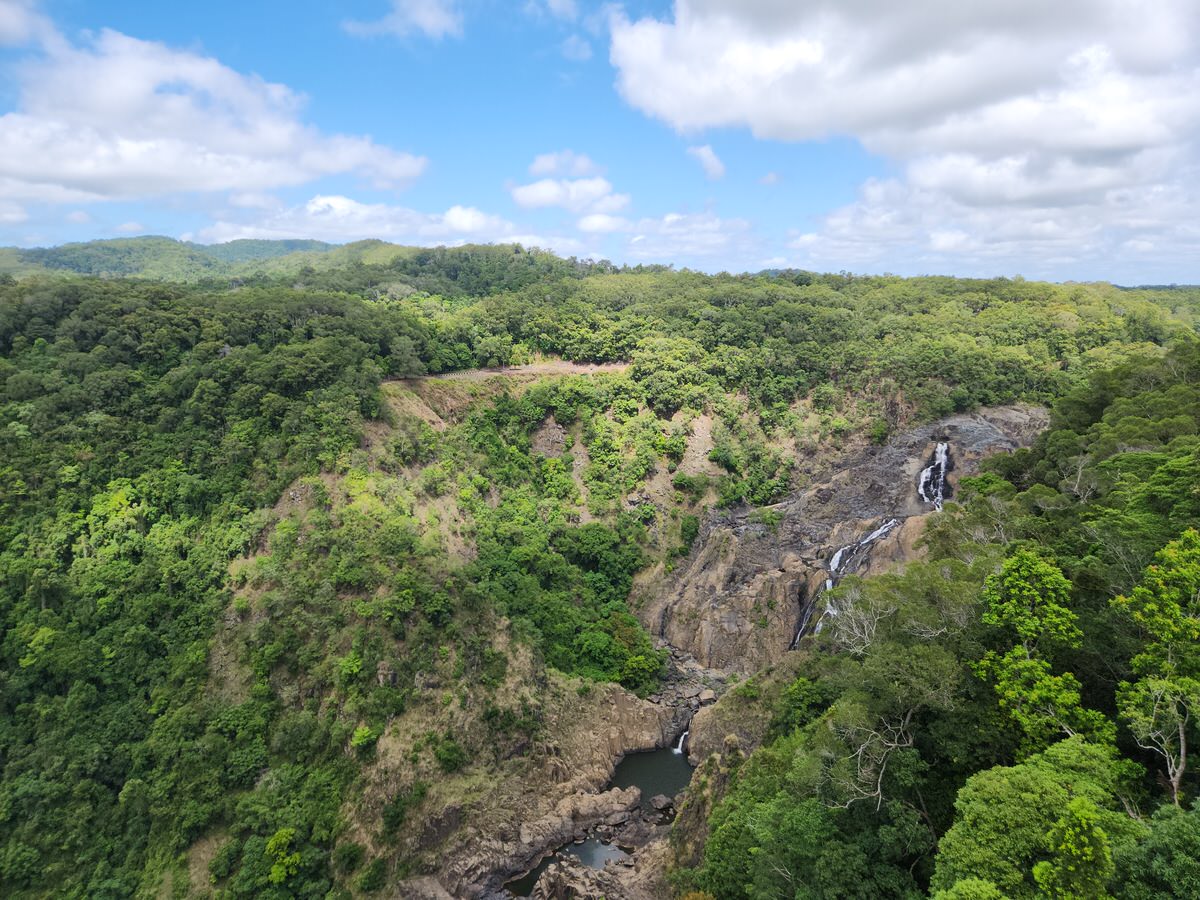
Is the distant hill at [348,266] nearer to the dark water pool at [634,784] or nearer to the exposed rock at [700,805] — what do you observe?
the dark water pool at [634,784]

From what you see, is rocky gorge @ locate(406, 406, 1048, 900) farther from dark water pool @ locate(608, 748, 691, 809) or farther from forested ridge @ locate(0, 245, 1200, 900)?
forested ridge @ locate(0, 245, 1200, 900)

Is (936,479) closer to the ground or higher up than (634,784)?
higher up

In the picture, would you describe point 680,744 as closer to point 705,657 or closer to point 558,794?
point 705,657

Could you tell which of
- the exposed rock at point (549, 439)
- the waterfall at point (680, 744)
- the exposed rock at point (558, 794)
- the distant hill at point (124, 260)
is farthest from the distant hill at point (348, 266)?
the waterfall at point (680, 744)

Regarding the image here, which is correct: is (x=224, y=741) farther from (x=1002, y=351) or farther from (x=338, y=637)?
(x=1002, y=351)

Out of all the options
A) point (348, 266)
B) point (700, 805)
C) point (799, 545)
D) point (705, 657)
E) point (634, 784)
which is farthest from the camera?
point (348, 266)

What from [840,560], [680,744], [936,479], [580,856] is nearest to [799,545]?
[840,560]

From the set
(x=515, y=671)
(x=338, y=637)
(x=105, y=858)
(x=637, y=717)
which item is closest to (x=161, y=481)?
(x=338, y=637)
